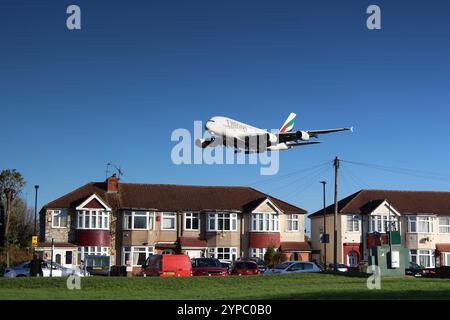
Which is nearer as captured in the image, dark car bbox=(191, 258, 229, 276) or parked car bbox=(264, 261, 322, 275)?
dark car bbox=(191, 258, 229, 276)

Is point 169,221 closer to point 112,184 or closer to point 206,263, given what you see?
point 112,184

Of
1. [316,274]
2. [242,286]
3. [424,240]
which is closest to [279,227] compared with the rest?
[424,240]

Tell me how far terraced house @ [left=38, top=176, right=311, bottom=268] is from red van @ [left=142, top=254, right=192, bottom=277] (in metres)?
26.9

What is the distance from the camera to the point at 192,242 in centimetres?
6750

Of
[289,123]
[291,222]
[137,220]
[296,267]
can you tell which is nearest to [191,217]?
[137,220]

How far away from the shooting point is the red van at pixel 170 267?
3722cm

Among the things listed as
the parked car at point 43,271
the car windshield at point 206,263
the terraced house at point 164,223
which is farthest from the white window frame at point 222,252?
the car windshield at point 206,263

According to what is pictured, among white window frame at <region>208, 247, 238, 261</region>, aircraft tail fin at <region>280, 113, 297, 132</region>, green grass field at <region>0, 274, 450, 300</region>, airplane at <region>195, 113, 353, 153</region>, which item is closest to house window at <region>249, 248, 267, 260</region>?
white window frame at <region>208, 247, 238, 261</region>

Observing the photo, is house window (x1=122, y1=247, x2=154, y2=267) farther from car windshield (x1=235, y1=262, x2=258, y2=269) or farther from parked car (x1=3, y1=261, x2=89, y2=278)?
car windshield (x1=235, y1=262, x2=258, y2=269)

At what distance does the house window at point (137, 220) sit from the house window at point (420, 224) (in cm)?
2687

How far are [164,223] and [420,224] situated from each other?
26615 millimetres

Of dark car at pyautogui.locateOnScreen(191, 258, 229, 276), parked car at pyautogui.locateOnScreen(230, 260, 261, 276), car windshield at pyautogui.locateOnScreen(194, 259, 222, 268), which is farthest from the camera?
parked car at pyautogui.locateOnScreen(230, 260, 261, 276)

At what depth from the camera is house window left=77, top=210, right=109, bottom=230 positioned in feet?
215
